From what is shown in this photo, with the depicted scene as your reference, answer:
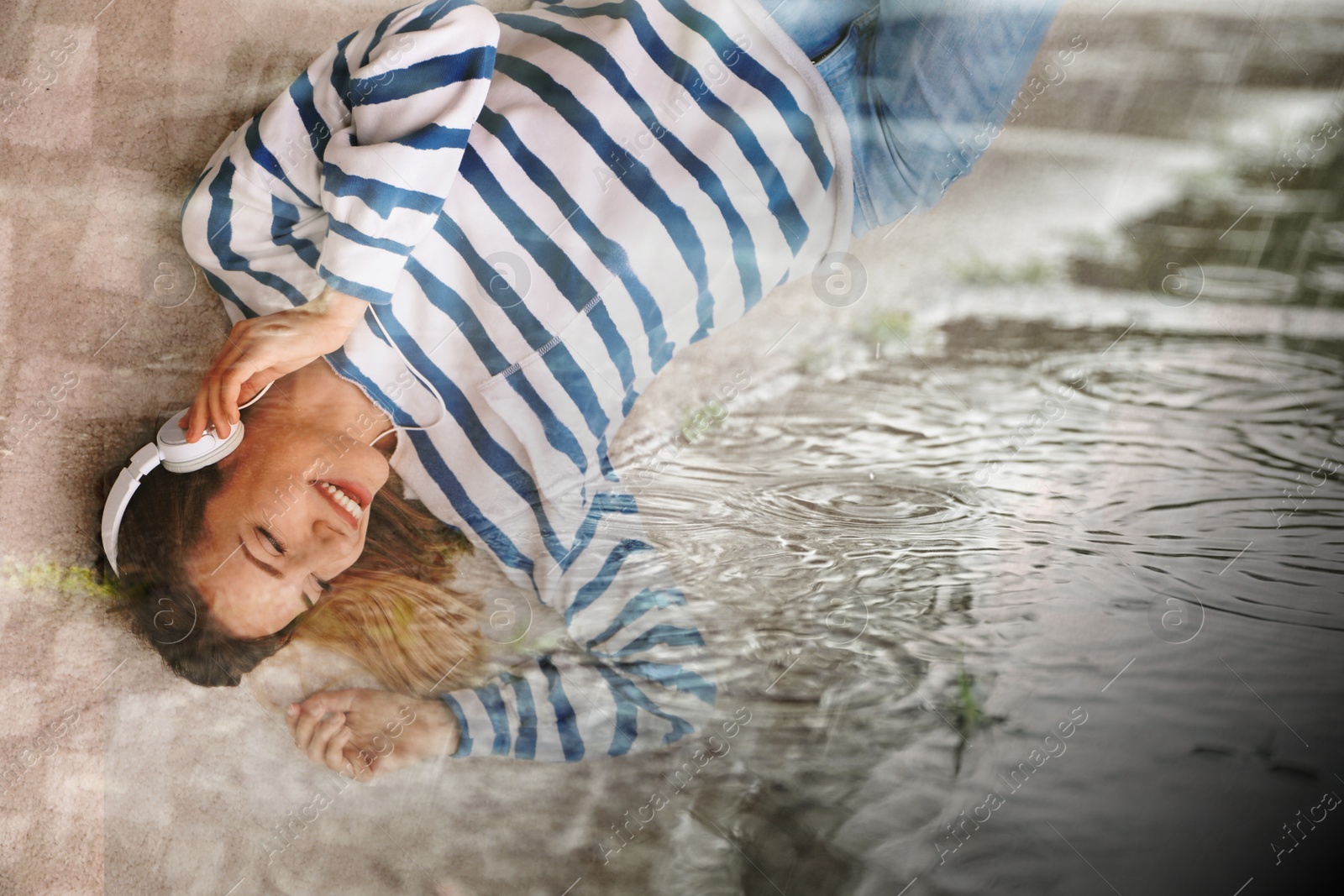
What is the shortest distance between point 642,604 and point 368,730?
0.30m

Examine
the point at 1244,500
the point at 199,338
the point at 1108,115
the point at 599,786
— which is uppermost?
the point at 1108,115

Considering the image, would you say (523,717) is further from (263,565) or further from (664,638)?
(263,565)

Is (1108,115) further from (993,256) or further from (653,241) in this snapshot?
(653,241)

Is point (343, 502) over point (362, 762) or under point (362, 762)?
over

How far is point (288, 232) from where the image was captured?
0.79 metres

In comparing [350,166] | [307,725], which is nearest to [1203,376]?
[350,166]

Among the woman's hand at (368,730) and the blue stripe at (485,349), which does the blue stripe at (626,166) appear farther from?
the woman's hand at (368,730)

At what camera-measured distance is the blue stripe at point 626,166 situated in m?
0.73

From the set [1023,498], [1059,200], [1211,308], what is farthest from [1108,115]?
[1023,498]

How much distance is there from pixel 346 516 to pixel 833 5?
662 mm

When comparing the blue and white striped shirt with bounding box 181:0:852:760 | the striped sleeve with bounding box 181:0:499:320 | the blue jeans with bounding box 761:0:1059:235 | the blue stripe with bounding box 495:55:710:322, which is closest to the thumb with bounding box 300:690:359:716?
the blue and white striped shirt with bounding box 181:0:852:760

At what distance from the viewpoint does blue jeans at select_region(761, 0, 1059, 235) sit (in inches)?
27.1

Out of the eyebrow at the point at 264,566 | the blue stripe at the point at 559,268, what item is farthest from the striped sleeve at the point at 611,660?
the eyebrow at the point at 264,566

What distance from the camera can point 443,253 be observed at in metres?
0.77
